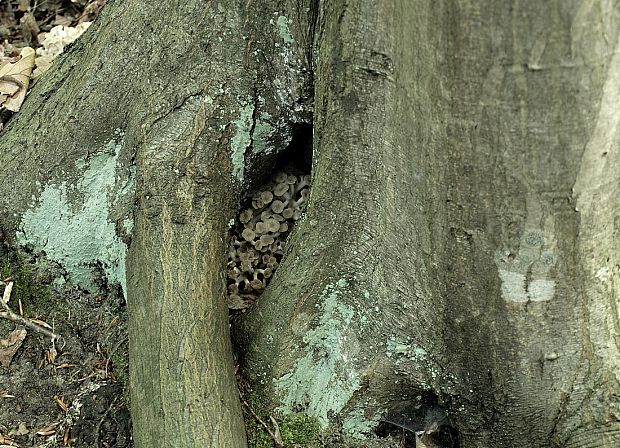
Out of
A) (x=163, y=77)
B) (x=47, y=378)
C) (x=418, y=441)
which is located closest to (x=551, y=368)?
(x=418, y=441)

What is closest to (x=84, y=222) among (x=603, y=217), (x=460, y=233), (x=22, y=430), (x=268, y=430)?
(x=22, y=430)

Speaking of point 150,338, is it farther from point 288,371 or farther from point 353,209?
point 353,209

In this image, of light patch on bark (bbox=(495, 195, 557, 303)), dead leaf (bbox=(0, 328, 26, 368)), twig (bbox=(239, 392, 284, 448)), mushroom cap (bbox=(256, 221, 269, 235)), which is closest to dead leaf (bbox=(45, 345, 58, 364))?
dead leaf (bbox=(0, 328, 26, 368))

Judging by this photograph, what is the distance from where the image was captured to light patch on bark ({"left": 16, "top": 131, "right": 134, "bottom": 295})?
2.58 metres

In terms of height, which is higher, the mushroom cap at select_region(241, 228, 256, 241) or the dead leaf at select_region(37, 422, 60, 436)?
the mushroom cap at select_region(241, 228, 256, 241)

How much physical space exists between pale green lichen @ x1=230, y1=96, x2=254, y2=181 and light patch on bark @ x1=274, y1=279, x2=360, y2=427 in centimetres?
59

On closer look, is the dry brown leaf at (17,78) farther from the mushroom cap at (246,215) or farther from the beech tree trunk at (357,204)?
the mushroom cap at (246,215)

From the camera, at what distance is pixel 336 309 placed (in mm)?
2234

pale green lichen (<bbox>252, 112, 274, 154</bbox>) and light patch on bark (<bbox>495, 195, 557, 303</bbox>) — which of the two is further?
pale green lichen (<bbox>252, 112, 274, 154</bbox>)

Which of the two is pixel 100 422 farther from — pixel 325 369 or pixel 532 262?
pixel 532 262

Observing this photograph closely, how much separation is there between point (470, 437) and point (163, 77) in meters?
1.62

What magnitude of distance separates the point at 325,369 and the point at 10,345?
1.36m

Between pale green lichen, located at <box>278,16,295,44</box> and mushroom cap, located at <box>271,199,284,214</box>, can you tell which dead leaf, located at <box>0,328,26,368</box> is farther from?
pale green lichen, located at <box>278,16,295,44</box>

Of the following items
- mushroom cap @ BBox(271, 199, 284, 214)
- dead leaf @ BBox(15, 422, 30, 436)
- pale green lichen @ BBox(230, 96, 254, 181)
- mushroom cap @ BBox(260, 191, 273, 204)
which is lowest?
dead leaf @ BBox(15, 422, 30, 436)
